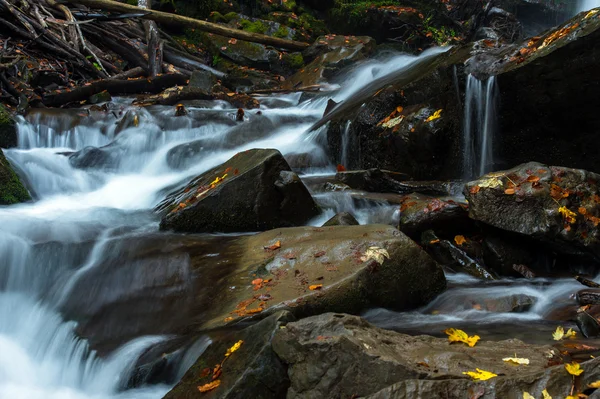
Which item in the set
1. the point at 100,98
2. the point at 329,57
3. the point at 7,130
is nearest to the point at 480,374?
the point at 7,130

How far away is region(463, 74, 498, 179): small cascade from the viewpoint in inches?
278

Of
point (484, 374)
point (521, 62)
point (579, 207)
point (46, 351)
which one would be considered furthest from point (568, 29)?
point (46, 351)

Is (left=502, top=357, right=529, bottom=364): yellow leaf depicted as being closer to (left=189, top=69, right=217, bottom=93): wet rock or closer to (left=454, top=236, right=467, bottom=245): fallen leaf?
(left=454, top=236, right=467, bottom=245): fallen leaf

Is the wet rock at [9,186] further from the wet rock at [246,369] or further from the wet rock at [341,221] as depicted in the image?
the wet rock at [246,369]

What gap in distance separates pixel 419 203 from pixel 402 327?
221 cm

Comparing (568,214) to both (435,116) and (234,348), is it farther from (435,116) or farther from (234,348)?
(234,348)

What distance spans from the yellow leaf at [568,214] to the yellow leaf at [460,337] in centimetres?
203

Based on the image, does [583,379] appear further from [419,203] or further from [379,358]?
[419,203]

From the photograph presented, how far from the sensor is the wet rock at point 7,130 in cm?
866

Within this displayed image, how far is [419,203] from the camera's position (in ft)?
19.4

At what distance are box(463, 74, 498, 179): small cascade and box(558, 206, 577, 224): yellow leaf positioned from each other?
7.49 ft

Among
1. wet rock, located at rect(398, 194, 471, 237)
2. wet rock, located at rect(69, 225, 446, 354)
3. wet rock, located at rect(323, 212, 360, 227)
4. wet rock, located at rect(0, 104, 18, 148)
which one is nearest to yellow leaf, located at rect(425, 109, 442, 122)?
wet rock, located at rect(398, 194, 471, 237)

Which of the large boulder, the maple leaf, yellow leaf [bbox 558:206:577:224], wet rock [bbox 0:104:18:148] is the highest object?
wet rock [bbox 0:104:18:148]

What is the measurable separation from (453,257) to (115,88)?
9534 mm
